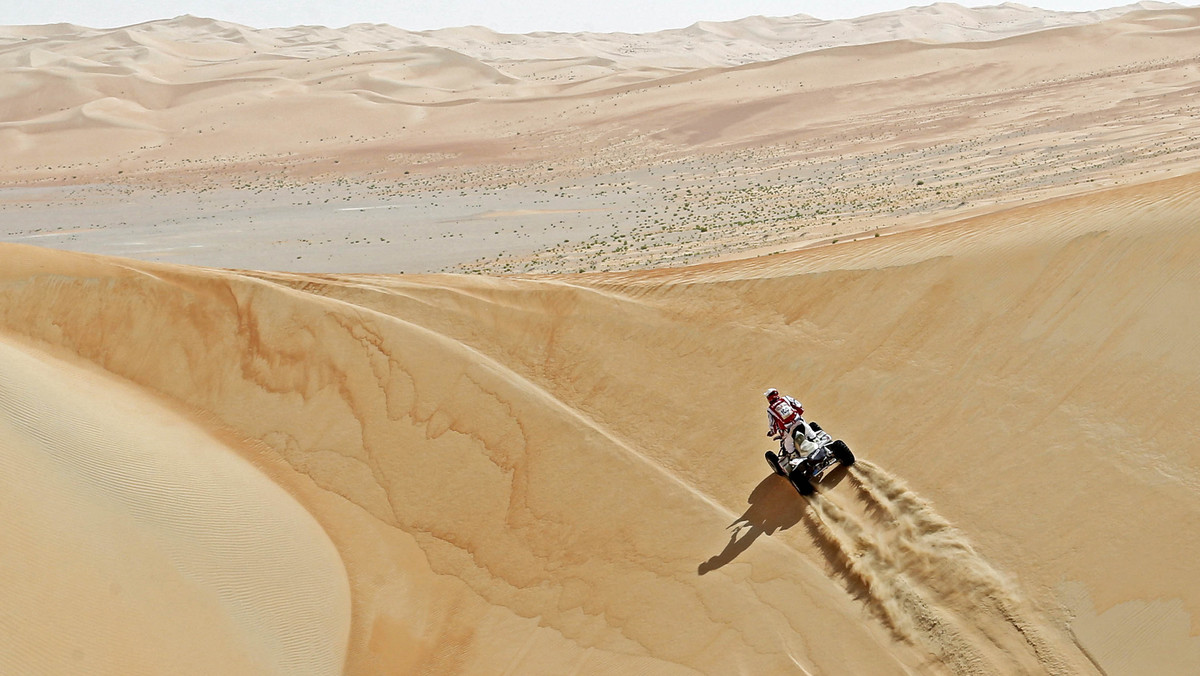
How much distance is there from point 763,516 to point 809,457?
737 millimetres

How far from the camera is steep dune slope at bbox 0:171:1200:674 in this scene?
730 centimetres

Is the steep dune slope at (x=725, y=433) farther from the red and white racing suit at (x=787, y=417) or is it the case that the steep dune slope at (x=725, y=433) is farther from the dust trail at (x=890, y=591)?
the red and white racing suit at (x=787, y=417)

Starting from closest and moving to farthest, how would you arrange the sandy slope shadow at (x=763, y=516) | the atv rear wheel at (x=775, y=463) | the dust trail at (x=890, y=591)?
the dust trail at (x=890, y=591) < the sandy slope shadow at (x=763, y=516) < the atv rear wheel at (x=775, y=463)

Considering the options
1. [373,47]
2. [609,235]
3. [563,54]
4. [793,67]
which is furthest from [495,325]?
[373,47]

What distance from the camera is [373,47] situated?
140750mm

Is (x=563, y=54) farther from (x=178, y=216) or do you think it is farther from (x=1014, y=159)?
(x=1014, y=159)

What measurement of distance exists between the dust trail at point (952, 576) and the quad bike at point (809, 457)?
0.74 ft

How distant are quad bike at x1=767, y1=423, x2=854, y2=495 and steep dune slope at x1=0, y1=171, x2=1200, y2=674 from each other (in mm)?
208

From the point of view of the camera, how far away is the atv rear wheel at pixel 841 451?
8758 millimetres

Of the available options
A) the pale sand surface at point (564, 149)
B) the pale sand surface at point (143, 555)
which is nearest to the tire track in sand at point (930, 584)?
the pale sand surface at point (143, 555)

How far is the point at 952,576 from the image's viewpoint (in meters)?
7.36

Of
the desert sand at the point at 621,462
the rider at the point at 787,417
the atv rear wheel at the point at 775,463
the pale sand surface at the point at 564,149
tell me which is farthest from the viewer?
the pale sand surface at the point at 564,149

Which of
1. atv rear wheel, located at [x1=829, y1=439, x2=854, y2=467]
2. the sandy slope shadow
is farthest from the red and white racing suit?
the sandy slope shadow

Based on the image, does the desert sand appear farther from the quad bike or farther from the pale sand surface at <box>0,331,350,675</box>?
the quad bike
